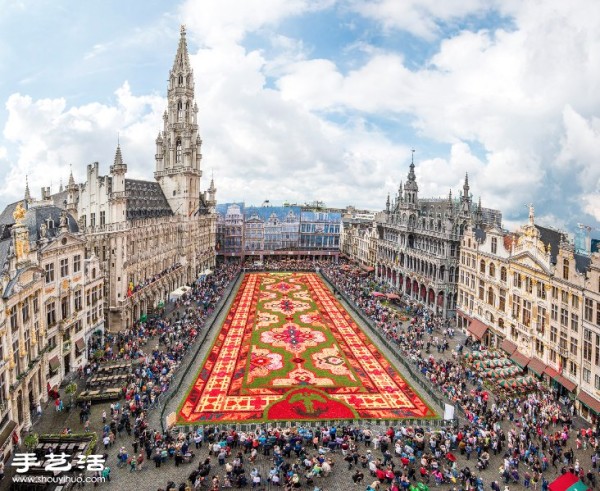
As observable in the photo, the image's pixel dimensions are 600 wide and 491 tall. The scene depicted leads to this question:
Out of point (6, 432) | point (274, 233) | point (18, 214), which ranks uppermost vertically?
point (18, 214)

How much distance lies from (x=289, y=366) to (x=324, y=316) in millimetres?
15755

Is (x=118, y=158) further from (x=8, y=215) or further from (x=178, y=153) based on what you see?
(x=178, y=153)

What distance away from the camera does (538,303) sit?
3653 cm

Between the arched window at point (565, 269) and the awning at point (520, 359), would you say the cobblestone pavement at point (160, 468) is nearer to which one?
the awning at point (520, 359)

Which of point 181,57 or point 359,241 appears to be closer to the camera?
point 181,57

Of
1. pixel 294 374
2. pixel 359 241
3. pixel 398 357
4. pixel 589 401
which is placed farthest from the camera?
pixel 359 241

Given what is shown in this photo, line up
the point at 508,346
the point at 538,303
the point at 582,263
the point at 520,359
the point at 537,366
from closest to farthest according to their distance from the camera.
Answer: the point at 582,263
the point at 537,366
the point at 538,303
the point at 520,359
the point at 508,346

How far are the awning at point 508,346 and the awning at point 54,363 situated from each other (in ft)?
125

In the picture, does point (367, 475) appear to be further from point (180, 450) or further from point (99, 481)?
point (99, 481)

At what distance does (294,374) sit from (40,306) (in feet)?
62.7

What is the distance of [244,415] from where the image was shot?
28078mm

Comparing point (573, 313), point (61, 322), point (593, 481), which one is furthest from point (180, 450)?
point (573, 313)

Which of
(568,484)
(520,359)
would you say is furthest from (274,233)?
(568,484)

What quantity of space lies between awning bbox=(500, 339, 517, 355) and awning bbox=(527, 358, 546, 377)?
2.69 meters
